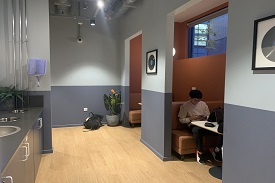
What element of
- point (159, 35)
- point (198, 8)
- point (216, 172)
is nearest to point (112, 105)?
point (159, 35)

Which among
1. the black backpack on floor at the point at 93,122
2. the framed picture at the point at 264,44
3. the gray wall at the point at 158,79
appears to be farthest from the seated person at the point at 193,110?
the black backpack on floor at the point at 93,122

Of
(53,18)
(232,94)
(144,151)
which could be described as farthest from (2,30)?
(232,94)

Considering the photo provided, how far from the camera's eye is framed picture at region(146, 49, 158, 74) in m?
3.83

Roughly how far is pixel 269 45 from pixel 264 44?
0.05m

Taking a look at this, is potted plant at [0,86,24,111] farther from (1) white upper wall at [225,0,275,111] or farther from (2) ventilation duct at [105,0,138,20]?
(1) white upper wall at [225,0,275,111]

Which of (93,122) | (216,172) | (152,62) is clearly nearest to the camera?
(216,172)

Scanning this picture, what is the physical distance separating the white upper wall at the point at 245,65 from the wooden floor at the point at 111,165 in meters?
1.47

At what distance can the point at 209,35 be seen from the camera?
5.35 meters

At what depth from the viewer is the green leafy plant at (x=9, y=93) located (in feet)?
11.0

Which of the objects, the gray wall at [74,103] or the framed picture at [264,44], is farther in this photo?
the gray wall at [74,103]

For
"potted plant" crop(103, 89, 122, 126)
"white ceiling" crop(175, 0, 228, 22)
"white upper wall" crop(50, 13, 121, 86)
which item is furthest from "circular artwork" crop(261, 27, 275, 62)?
"white upper wall" crop(50, 13, 121, 86)

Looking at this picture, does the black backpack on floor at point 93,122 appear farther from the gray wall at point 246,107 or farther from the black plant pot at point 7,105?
the gray wall at point 246,107

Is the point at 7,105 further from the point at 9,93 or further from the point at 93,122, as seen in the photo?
the point at 93,122

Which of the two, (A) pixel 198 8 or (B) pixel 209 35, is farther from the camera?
(B) pixel 209 35
